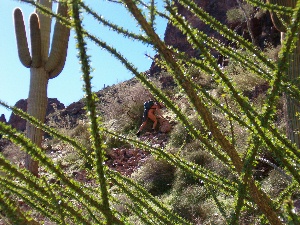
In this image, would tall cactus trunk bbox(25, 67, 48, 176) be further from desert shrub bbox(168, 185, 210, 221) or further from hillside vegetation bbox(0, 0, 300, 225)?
hillside vegetation bbox(0, 0, 300, 225)

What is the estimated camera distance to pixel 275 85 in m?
0.73

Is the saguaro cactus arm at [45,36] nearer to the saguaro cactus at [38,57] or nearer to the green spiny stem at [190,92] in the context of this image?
the saguaro cactus at [38,57]

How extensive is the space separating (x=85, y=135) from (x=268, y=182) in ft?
22.2

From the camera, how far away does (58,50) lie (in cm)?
725

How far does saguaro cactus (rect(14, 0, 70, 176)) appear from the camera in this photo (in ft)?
23.2

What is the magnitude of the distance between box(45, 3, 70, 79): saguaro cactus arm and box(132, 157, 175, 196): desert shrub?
7.38ft

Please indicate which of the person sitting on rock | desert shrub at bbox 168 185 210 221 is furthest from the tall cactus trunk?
the person sitting on rock

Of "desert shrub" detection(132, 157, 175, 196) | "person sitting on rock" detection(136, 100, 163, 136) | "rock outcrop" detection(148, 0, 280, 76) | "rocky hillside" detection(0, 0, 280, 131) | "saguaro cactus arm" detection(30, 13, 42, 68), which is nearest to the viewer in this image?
"saguaro cactus arm" detection(30, 13, 42, 68)

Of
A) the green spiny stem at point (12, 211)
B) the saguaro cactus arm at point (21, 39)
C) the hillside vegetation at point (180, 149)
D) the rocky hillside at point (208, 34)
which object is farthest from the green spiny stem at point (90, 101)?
the rocky hillside at point (208, 34)

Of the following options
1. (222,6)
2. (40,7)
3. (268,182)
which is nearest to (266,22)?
(222,6)

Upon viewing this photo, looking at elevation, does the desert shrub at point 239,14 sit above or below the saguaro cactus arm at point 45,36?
below

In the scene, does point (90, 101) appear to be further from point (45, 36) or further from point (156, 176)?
point (156, 176)

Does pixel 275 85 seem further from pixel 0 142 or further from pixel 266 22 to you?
pixel 0 142

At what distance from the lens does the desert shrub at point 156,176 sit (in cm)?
750
